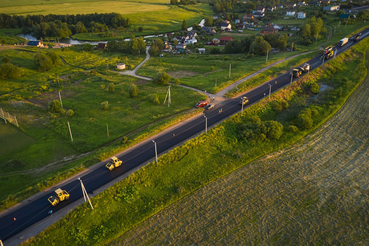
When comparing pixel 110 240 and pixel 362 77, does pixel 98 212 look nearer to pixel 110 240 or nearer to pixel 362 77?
pixel 110 240

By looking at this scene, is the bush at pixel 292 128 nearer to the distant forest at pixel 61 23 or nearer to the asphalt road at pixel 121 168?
the asphalt road at pixel 121 168

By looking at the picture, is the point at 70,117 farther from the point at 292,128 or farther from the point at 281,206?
the point at 292,128

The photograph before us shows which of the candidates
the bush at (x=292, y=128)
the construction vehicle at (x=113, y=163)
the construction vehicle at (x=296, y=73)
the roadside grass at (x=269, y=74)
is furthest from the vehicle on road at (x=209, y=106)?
the construction vehicle at (x=296, y=73)

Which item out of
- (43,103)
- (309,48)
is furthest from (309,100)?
(43,103)

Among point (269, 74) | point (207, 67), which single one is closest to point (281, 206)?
point (269, 74)

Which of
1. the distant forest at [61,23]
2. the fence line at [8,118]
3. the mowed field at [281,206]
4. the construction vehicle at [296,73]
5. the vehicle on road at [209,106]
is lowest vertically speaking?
the mowed field at [281,206]

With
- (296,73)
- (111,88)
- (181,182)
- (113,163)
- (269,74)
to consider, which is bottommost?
(181,182)
